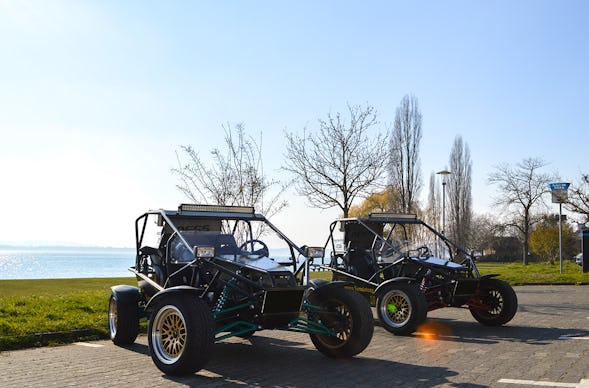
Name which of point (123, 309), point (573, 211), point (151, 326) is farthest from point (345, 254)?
point (573, 211)

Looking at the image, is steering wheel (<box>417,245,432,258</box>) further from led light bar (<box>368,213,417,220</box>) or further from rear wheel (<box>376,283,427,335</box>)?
rear wheel (<box>376,283,427,335</box>)

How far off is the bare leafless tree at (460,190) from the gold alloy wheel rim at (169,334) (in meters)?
49.8

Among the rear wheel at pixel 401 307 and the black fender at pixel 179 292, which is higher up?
the black fender at pixel 179 292

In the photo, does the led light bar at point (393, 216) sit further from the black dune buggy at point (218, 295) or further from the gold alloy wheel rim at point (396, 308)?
the black dune buggy at point (218, 295)

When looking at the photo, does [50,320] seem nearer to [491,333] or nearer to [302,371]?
[302,371]

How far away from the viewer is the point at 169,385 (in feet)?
22.7

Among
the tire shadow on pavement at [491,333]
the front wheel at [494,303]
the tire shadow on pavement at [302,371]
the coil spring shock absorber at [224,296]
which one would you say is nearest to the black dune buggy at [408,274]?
the front wheel at [494,303]

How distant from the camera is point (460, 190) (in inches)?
2253

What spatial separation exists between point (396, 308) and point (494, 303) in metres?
2.18

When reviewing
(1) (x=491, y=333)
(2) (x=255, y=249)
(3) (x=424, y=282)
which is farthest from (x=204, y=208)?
(1) (x=491, y=333)

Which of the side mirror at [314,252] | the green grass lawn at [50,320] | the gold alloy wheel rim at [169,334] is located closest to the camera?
the gold alloy wheel rim at [169,334]

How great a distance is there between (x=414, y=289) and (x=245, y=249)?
3.37 meters

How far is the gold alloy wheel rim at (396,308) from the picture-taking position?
441 inches

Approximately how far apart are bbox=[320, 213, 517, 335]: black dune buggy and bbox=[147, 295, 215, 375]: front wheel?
479cm
